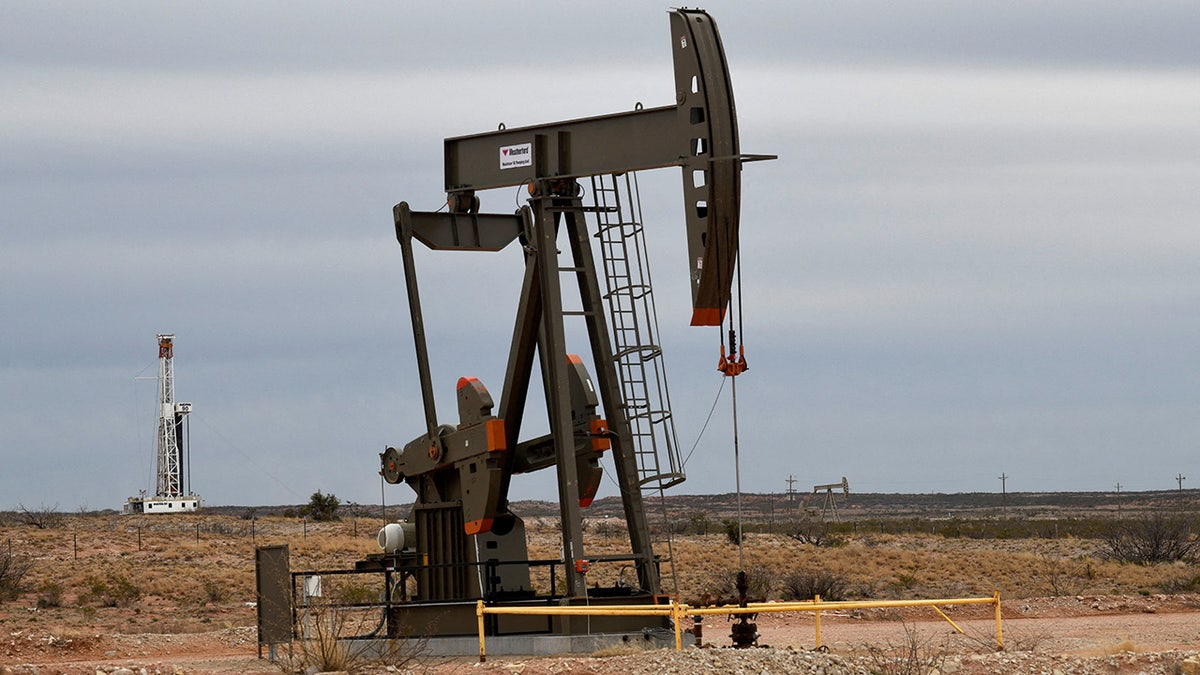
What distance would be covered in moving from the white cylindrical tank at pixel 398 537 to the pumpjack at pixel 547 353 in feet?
0.05

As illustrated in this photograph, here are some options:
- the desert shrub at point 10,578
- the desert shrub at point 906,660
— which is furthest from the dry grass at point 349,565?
the desert shrub at point 906,660

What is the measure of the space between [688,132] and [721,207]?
76 centimetres

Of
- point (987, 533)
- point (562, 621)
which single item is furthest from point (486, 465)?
point (987, 533)

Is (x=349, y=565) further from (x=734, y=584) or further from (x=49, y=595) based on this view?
(x=734, y=584)

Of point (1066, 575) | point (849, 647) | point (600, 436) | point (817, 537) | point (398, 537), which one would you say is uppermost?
point (600, 436)

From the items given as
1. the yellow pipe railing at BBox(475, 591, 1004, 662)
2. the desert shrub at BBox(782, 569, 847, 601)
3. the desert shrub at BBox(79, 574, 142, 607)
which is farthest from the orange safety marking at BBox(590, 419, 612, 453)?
the desert shrub at BBox(79, 574, 142, 607)

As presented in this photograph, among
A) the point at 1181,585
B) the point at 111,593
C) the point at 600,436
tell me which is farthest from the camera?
the point at 111,593

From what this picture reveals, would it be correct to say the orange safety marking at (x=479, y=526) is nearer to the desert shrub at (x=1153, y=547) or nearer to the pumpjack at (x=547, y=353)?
the pumpjack at (x=547, y=353)

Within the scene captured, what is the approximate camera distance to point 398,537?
16266 mm

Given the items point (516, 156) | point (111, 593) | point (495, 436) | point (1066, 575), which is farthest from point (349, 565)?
point (516, 156)

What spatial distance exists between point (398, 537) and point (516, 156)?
4296mm

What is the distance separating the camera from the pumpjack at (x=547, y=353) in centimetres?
1318

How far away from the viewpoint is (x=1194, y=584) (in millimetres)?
25672

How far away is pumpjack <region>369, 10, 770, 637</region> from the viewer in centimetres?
1318
